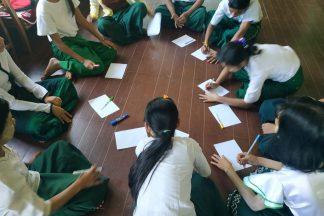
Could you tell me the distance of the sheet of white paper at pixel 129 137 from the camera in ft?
6.85

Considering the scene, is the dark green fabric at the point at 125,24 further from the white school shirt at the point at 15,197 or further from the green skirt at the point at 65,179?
the white school shirt at the point at 15,197

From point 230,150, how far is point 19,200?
1.43 meters

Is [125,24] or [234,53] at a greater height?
[234,53]

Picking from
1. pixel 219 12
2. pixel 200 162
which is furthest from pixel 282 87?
pixel 200 162

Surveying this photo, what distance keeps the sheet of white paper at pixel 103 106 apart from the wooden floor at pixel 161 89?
0.16 ft

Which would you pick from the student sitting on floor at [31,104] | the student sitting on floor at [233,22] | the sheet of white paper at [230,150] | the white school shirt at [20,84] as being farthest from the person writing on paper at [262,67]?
the white school shirt at [20,84]

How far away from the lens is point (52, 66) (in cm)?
269

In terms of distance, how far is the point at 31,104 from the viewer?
2043 mm

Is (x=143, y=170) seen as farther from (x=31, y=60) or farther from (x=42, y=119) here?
(x=31, y=60)

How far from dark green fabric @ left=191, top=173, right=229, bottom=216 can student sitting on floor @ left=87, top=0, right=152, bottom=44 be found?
6.80 feet

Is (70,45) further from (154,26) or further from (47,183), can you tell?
(47,183)

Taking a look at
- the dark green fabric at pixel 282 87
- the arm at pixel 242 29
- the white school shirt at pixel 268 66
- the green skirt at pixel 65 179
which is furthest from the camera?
the arm at pixel 242 29

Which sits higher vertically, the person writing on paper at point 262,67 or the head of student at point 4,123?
the head of student at point 4,123

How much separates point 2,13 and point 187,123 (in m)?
2.32
